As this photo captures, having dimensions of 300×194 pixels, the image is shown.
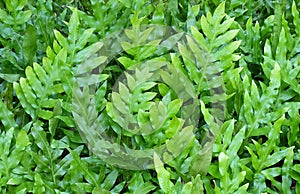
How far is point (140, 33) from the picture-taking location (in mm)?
1953

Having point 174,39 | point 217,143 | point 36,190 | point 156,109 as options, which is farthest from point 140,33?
point 36,190

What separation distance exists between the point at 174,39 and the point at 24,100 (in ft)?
1.97

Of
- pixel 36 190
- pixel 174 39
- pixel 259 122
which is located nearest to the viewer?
pixel 36 190

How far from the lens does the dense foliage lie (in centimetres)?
175

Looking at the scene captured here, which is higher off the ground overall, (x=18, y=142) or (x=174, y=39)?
(x=174, y=39)

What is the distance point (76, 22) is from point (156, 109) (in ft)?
1.61

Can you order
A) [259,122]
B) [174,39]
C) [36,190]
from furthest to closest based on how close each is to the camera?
[174,39] → [259,122] → [36,190]

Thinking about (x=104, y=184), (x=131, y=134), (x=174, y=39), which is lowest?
(x=104, y=184)

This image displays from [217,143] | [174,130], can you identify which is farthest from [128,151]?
[217,143]

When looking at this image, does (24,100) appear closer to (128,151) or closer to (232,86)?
(128,151)

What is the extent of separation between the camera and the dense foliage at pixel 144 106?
5.75 feet

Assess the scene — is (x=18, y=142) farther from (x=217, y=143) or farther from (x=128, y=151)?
(x=217, y=143)

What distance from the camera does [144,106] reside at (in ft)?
5.91

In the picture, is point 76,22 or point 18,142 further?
point 76,22
